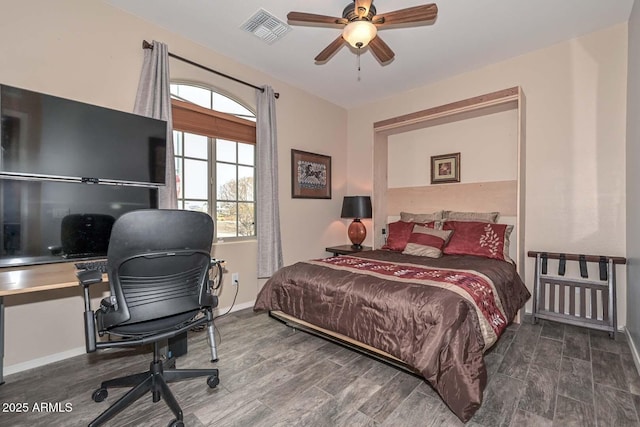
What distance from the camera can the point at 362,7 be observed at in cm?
198

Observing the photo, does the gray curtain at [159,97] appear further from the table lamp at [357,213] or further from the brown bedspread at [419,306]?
the table lamp at [357,213]

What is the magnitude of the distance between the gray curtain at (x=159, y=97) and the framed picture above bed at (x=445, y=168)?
3118 mm

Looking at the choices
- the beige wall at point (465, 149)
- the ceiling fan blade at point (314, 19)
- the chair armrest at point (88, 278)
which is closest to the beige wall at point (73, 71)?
the chair armrest at point (88, 278)

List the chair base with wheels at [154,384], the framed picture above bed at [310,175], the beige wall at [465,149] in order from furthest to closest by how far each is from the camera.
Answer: the framed picture above bed at [310,175], the beige wall at [465,149], the chair base with wheels at [154,384]

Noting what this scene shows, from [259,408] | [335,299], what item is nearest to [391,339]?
[335,299]

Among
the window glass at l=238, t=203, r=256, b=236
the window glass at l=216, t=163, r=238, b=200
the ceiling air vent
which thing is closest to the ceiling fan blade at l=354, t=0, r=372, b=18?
the ceiling air vent

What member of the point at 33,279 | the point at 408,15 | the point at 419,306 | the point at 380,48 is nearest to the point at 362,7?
the point at 408,15

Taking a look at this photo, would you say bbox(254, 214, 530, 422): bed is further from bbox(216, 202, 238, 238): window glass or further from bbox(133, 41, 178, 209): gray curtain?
bbox(133, 41, 178, 209): gray curtain

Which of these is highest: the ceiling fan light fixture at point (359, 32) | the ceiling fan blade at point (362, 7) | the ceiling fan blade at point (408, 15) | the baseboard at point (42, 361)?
the ceiling fan blade at point (362, 7)

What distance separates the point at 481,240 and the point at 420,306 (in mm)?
1626

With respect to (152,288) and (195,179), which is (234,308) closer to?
(195,179)

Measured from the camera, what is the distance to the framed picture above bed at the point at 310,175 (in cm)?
394

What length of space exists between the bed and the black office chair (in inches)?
36.1

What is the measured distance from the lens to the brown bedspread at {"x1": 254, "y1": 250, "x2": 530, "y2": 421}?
1.62 metres
